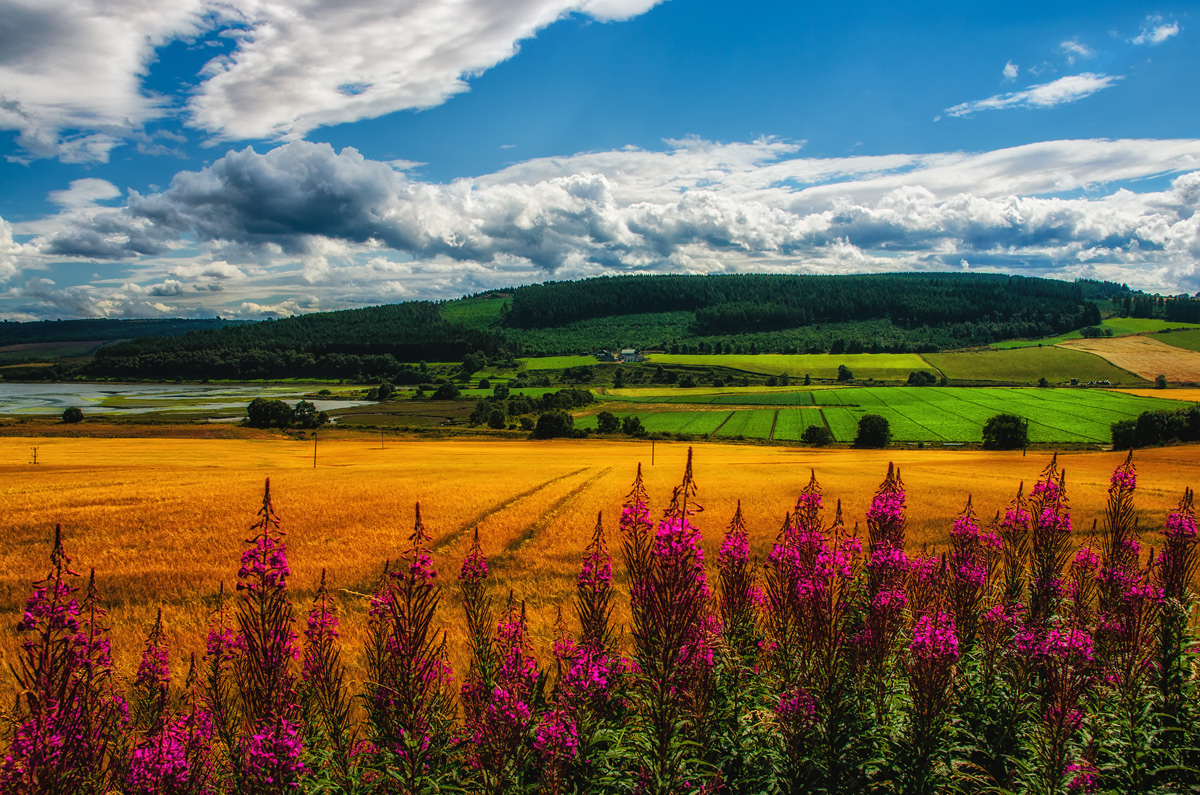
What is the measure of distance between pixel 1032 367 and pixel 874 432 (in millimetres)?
89850

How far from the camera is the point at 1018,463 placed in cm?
5244

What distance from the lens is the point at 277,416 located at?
9119cm

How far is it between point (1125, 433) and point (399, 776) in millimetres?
92188

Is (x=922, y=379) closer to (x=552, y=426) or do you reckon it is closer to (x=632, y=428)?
(x=632, y=428)

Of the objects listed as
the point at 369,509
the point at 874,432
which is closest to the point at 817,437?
the point at 874,432

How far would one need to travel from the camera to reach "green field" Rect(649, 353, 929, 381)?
14959 cm

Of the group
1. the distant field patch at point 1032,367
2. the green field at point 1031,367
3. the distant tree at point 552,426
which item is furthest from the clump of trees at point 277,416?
the distant field patch at point 1032,367

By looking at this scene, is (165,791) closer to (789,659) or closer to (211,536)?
(789,659)

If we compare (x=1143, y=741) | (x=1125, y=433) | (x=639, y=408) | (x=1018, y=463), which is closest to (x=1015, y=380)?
(x=1125, y=433)

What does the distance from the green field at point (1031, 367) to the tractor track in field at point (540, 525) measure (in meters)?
Answer: 130

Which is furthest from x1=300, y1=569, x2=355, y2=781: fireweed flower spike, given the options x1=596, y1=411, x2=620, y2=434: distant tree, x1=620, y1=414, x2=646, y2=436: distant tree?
x1=596, y1=411, x2=620, y2=434: distant tree

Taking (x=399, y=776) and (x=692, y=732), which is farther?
(x=692, y=732)

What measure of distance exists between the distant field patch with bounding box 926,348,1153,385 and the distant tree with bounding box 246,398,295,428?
138 meters

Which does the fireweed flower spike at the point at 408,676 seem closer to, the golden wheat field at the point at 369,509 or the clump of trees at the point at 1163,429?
the golden wheat field at the point at 369,509
